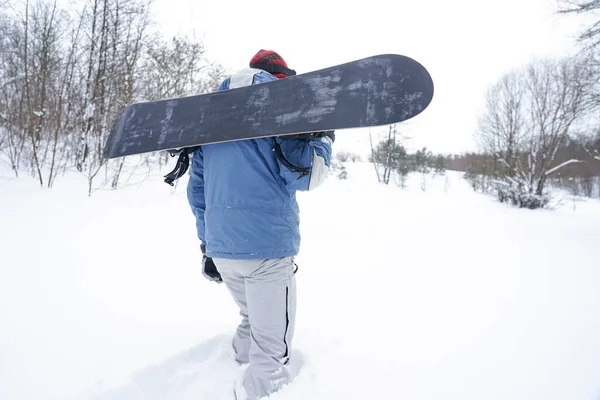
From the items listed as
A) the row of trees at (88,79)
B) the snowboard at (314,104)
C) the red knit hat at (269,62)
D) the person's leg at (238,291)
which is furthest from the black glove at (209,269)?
the row of trees at (88,79)

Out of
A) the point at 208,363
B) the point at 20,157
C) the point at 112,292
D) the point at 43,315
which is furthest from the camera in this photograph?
the point at 20,157

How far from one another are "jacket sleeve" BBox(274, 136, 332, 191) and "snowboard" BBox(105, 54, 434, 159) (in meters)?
0.06

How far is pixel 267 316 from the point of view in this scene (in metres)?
1.13

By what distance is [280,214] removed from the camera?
1163 millimetres

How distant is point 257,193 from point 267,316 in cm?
51

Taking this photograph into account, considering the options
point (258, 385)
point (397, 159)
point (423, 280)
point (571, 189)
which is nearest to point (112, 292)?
point (258, 385)

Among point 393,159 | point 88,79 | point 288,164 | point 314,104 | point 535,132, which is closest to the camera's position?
point 288,164

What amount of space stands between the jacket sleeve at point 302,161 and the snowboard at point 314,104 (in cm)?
6

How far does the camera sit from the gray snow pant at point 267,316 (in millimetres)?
1135

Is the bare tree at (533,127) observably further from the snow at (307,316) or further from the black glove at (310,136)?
the black glove at (310,136)

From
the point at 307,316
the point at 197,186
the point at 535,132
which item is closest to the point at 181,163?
the point at 197,186

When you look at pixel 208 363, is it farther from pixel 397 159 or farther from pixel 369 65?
pixel 397 159

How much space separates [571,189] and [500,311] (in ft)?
84.2

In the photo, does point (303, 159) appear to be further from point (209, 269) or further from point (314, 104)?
point (209, 269)
